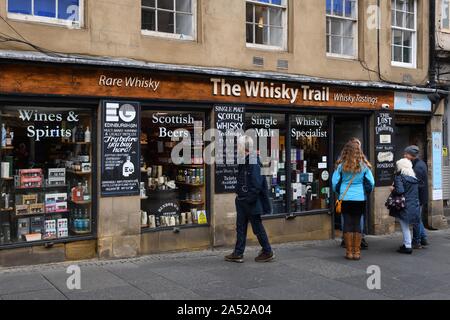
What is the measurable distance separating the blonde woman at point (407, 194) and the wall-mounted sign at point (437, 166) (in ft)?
11.5

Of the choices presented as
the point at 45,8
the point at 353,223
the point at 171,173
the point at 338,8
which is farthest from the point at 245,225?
the point at 338,8

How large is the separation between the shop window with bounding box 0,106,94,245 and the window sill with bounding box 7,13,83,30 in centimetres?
123

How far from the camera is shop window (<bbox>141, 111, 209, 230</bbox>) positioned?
889 cm

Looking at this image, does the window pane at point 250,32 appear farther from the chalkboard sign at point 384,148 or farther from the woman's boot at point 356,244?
the woman's boot at point 356,244

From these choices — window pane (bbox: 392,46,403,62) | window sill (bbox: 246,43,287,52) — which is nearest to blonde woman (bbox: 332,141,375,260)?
window sill (bbox: 246,43,287,52)

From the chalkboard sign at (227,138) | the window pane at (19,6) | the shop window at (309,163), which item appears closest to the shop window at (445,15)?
the shop window at (309,163)

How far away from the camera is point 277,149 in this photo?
1034 cm

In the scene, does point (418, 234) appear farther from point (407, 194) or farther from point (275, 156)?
point (275, 156)

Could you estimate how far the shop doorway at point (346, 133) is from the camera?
11406 mm

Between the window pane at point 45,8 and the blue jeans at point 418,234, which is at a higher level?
the window pane at point 45,8

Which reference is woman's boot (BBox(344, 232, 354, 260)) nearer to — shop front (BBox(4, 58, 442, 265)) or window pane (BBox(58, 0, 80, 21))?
shop front (BBox(4, 58, 442, 265))

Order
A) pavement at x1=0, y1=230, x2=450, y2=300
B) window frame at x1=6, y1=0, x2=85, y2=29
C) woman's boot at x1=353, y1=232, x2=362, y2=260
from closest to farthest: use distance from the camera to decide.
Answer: pavement at x1=0, y1=230, x2=450, y2=300 → window frame at x1=6, y1=0, x2=85, y2=29 → woman's boot at x1=353, y1=232, x2=362, y2=260

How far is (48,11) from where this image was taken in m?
7.88
